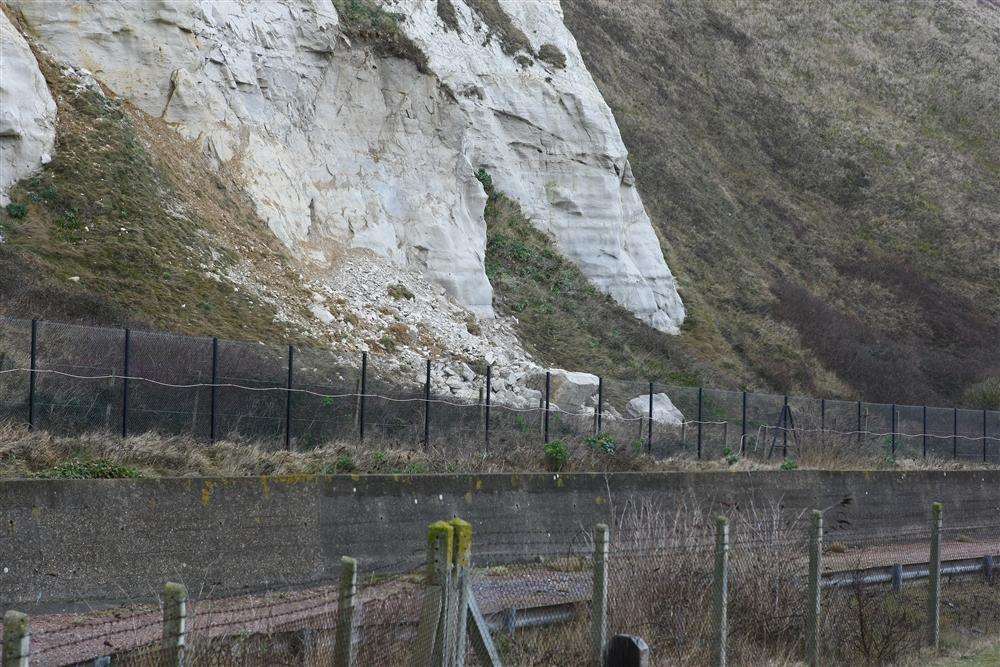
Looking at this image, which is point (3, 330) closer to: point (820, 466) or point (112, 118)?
point (112, 118)

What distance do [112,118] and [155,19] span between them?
11.7ft

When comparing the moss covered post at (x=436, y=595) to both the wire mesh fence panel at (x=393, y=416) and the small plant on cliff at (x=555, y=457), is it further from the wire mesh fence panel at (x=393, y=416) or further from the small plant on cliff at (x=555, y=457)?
the small plant on cliff at (x=555, y=457)

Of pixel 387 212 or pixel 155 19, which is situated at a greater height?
pixel 155 19

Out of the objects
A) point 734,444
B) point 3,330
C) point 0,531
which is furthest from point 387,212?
point 0,531

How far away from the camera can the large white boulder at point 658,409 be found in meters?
22.6

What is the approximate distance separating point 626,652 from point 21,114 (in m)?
21.2

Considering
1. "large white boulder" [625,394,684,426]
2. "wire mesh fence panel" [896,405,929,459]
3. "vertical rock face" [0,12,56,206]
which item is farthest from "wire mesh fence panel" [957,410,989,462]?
"vertical rock face" [0,12,56,206]

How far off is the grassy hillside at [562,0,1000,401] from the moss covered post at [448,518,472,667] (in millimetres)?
34032

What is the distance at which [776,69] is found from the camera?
2810 inches

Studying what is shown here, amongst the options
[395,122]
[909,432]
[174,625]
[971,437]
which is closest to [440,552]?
[174,625]

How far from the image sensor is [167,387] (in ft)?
50.7

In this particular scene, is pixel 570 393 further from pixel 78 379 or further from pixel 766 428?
pixel 78 379

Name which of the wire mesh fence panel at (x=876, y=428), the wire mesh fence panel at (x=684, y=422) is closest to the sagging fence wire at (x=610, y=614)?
the wire mesh fence panel at (x=684, y=422)

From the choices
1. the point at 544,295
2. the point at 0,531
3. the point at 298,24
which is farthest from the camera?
the point at 544,295
